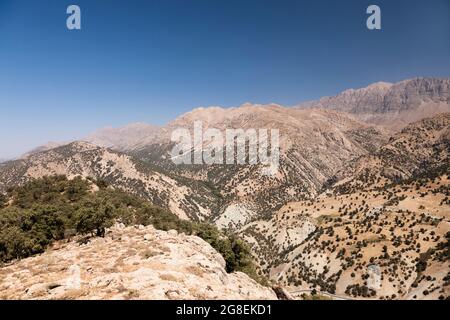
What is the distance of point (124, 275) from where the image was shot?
26.1 meters

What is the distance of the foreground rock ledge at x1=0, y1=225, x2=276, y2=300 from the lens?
2306 cm

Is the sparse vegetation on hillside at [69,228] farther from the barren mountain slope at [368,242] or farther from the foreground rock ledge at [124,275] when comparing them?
the barren mountain slope at [368,242]

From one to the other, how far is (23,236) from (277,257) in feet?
343

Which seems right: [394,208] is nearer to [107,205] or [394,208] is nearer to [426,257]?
[426,257]

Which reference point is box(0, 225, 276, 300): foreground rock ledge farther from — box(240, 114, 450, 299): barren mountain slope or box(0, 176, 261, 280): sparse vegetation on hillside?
box(240, 114, 450, 299): barren mountain slope

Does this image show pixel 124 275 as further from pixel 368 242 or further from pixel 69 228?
pixel 368 242

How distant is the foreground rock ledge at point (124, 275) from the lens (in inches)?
908

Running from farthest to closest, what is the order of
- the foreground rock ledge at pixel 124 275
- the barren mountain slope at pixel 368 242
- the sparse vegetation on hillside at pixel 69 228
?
the barren mountain slope at pixel 368 242
the sparse vegetation on hillside at pixel 69 228
the foreground rock ledge at pixel 124 275

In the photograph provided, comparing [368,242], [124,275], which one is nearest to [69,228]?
[124,275]

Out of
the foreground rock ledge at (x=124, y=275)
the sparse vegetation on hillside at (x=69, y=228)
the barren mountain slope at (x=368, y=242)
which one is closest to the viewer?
the foreground rock ledge at (x=124, y=275)

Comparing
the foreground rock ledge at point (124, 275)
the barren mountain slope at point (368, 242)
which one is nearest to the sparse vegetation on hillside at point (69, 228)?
the foreground rock ledge at point (124, 275)
